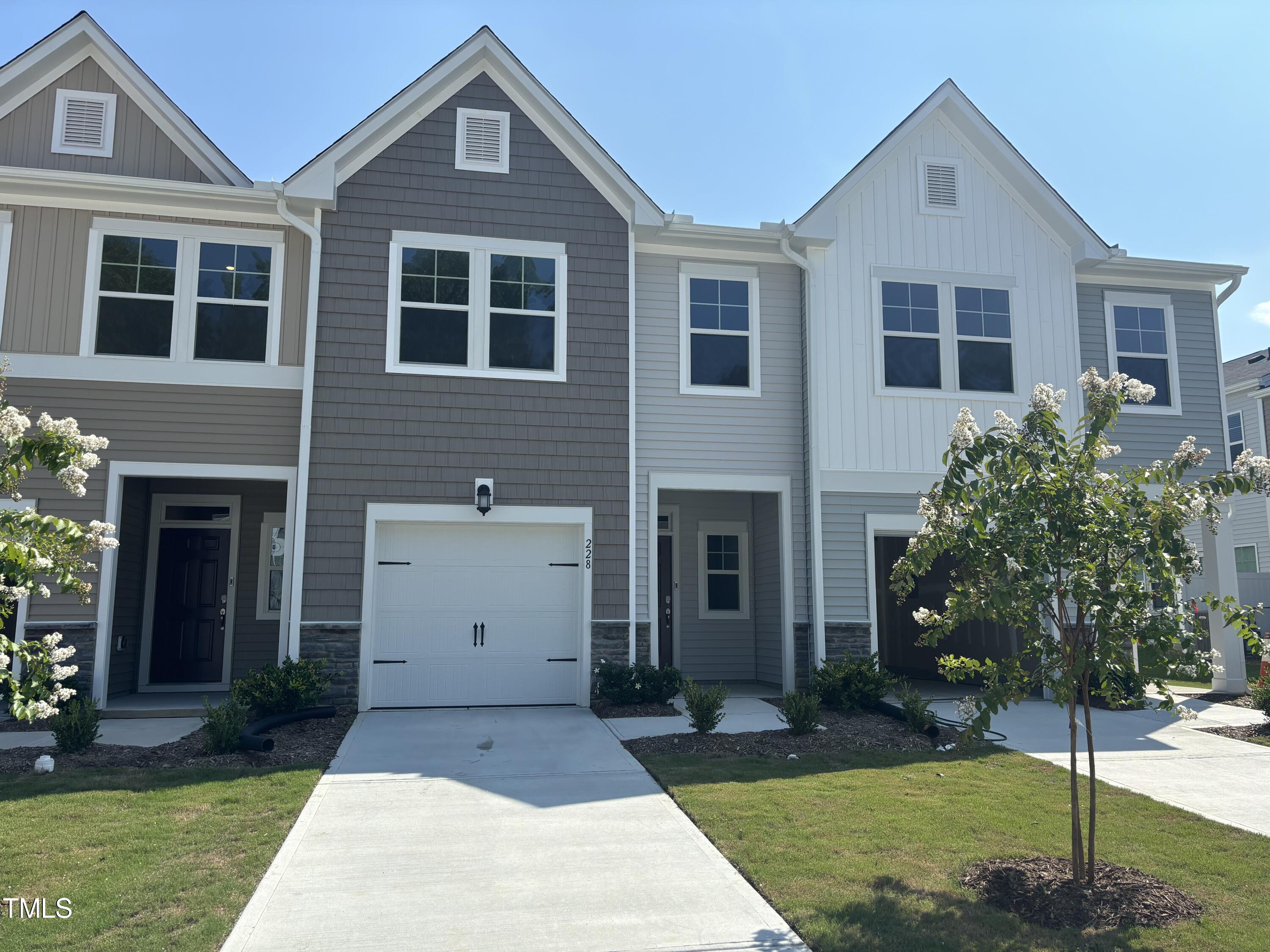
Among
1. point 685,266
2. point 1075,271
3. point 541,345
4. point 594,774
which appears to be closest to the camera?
point 594,774

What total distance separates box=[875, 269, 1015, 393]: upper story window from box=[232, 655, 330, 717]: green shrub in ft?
26.1

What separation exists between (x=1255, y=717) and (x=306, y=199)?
41.2ft

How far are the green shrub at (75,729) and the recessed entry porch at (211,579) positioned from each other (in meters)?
Answer: 4.22

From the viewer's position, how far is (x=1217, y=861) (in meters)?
5.58

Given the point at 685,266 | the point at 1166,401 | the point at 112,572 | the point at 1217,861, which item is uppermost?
the point at 685,266

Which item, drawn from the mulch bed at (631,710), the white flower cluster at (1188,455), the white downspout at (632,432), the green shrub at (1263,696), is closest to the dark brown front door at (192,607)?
the mulch bed at (631,710)

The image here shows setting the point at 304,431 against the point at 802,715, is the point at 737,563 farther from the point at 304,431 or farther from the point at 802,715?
the point at 304,431

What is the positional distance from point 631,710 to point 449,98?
7.75 meters

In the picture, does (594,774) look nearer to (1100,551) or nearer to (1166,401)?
(1100,551)

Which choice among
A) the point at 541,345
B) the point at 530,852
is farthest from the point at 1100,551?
the point at 541,345

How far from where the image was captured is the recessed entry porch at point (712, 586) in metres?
13.9

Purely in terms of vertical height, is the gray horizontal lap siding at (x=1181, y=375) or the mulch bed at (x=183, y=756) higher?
the gray horizontal lap siding at (x=1181, y=375)

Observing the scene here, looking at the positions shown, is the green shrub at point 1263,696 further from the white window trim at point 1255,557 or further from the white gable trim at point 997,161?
the white window trim at point 1255,557

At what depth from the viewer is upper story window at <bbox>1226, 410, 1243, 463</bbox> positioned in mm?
23391
